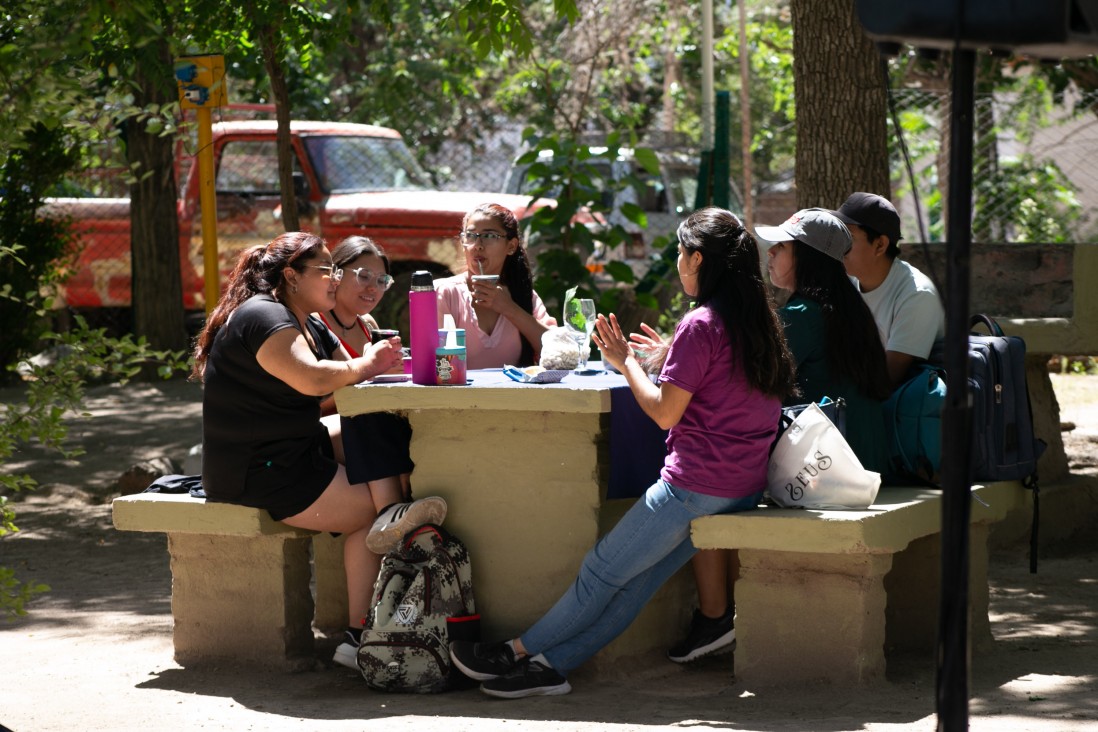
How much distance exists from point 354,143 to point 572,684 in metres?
7.53

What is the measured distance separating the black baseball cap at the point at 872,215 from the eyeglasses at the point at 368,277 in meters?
1.72

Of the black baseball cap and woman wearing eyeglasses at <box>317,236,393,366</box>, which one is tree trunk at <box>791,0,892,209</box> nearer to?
the black baseball cap

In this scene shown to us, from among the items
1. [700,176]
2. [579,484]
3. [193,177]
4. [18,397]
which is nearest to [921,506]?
[579,484]

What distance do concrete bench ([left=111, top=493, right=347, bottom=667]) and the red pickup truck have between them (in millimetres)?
5405

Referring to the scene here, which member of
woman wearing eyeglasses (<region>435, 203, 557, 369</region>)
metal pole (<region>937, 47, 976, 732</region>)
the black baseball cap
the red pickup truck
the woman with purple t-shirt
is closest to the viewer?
metal pole (<region>937, 47, 976, 732</region>)

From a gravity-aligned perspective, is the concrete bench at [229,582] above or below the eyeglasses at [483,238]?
below

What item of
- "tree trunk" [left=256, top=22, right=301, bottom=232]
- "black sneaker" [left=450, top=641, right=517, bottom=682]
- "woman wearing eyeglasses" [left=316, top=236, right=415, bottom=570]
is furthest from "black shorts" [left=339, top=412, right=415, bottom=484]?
"tree trunk" [left=256, top=22, right=301, bottom=232]

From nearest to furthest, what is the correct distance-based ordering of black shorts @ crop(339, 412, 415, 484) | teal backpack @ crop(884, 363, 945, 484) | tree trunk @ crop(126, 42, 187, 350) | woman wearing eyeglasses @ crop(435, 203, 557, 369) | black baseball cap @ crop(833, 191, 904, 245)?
teal backpack @ crop(884, 363, 945, 484), black shorts @ crop(339, 412, 415, 484), black baseball cap @ crop(833, 191, 904, 245), woman wearing eyeglasses @ crop(435, 203, 557, 369), tree trunk @ crop(126, 42, 187, 350)

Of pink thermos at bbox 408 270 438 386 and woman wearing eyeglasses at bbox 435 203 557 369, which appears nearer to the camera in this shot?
pink thermos at bbox 408 270 438 386

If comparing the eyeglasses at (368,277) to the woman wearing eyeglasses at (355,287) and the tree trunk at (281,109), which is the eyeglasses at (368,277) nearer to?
the woman wearing eyeglasses at (355,287)

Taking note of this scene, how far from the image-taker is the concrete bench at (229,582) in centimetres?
492

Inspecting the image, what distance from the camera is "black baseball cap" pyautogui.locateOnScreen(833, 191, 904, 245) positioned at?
202 inches

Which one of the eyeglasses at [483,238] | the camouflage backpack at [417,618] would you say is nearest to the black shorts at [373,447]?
the camouflage backpack at [417,618]

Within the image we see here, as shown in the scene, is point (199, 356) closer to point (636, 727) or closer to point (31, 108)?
point (31, 108)
